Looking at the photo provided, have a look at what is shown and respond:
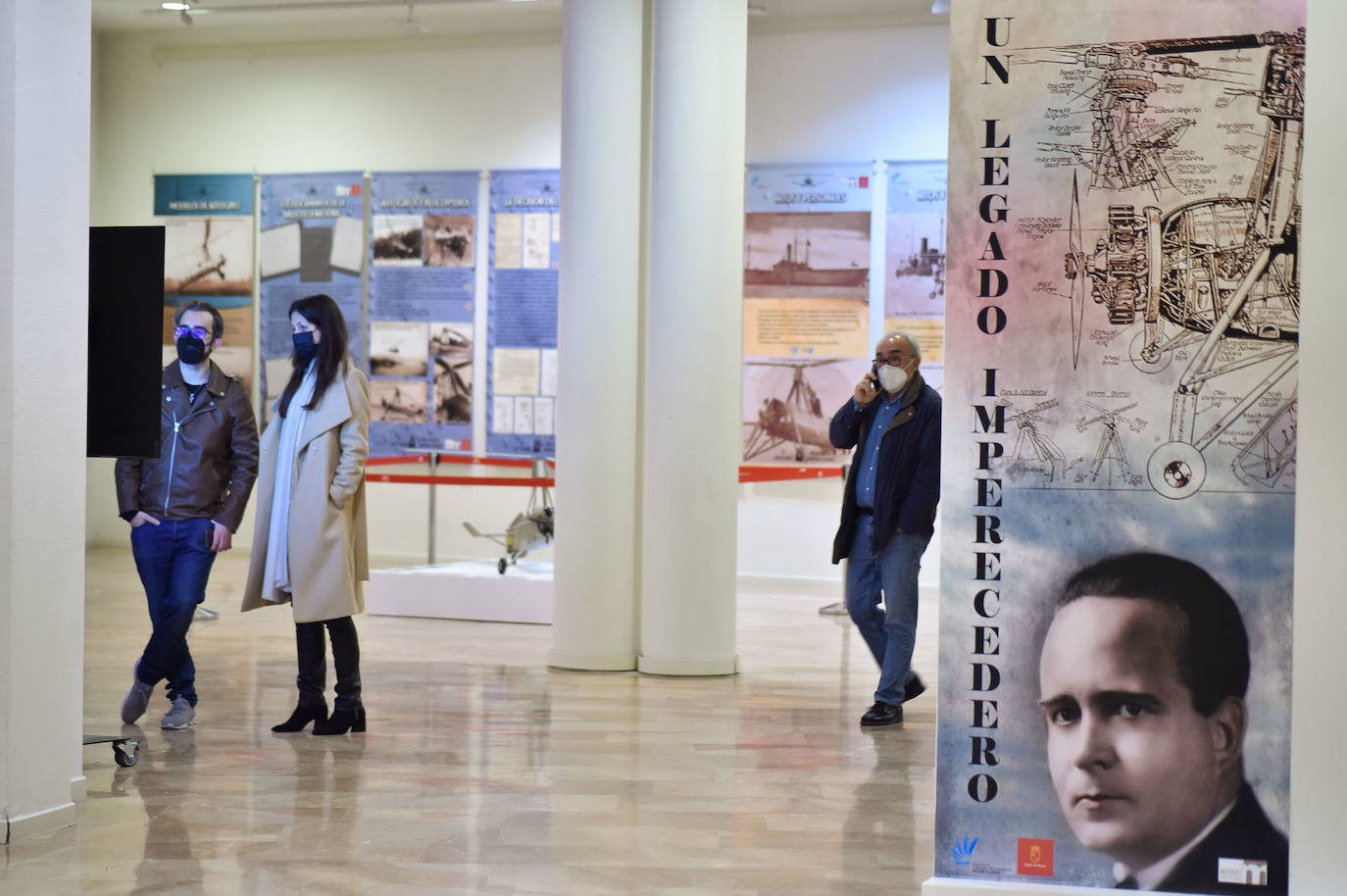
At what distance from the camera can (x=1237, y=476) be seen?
3.53 metres

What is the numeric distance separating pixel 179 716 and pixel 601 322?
9.63 ft

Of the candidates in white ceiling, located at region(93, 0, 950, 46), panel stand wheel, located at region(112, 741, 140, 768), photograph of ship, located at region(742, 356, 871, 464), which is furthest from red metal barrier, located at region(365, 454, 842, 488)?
panel stand wheel, located at region(112, 741, 140, 768)

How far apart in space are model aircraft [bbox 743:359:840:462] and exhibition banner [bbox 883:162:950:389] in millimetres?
700

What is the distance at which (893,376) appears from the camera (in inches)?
250

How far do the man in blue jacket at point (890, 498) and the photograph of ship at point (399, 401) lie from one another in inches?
259

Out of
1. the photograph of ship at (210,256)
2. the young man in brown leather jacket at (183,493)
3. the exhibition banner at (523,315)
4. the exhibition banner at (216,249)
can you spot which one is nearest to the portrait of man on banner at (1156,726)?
the young man in brown leather jacket at (183,493)

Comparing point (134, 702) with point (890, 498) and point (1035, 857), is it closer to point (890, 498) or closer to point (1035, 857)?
point (890, 498)

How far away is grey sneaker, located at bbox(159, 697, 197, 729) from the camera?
238 inches

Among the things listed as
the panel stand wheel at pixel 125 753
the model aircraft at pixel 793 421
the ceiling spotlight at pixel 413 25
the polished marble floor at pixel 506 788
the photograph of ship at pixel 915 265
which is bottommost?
the polished marble floor at pixel 506 788

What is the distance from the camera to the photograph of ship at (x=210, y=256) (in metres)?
12.9

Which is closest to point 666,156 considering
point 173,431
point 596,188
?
point 596,188

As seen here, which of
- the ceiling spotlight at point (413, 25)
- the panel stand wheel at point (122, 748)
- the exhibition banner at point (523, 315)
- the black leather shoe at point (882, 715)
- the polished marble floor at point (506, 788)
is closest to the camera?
the polished marble floor at point (506, 788)

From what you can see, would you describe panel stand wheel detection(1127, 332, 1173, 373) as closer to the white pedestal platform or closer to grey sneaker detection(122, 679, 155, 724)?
grey sneaker detection(122, 679, 155, 724)

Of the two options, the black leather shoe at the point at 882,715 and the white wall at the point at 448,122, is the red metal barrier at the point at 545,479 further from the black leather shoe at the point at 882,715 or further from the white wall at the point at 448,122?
the black leather shoe at the point at 882,715
